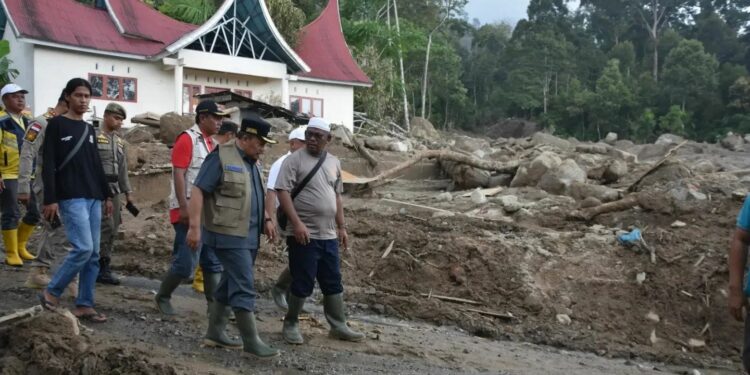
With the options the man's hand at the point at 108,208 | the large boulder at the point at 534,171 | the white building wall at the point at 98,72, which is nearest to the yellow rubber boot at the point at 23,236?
the man's hand at the point at 108,208

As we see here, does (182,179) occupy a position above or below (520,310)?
above

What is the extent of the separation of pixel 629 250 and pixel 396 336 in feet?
14.2

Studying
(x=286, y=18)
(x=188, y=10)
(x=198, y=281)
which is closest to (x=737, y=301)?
(x=198, y=281)

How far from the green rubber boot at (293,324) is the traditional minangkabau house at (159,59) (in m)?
18.6

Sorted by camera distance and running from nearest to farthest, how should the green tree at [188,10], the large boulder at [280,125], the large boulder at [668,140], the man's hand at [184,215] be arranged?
the man's hand at [184,215]
the large boulder at [280,125]
the green tree at [188,10]
the large boulder at [668,140]

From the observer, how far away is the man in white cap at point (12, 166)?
7.38 m

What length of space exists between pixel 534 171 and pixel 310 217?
931 cm

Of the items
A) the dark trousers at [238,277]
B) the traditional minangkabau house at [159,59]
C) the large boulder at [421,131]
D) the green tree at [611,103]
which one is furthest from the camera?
the green tree at [611,103]

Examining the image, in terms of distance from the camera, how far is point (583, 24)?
71500mm

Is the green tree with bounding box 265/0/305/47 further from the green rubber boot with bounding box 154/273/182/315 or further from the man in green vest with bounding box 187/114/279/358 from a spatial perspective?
the man in green vest with bounding box 187/114/279/358

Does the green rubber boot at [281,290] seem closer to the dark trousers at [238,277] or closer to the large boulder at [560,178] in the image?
the dark trousers at [238,277]

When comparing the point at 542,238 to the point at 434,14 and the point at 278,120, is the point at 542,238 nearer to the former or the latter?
the point at 278,120

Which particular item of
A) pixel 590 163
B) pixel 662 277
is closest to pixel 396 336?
pixel 662 277

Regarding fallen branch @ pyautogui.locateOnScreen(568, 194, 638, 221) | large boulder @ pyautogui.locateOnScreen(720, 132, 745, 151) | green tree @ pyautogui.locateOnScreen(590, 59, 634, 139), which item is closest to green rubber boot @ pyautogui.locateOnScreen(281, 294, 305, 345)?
fallen branch @ pyautogui.locateOnScreen(568, 194, 638, 221)
